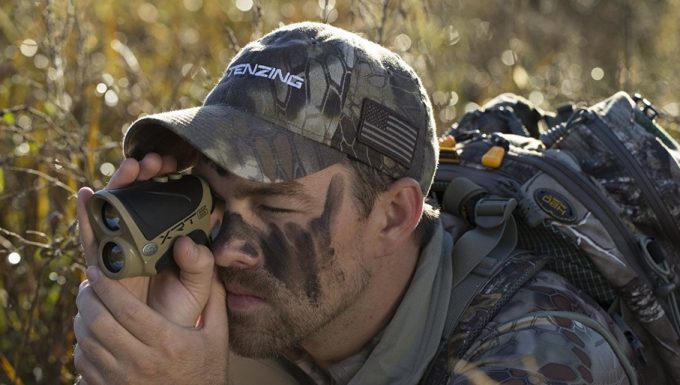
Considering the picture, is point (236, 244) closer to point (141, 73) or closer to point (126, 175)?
point (126, 175)

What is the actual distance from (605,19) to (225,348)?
→ 20.9 feet

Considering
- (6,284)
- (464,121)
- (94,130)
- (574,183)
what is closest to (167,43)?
(94,130)

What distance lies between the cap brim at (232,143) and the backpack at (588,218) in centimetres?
50

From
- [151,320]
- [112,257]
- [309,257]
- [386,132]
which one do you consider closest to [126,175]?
[112,257]

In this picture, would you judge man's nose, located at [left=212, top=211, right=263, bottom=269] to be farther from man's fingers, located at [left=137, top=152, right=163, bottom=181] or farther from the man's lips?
man's fingers, located at [left=137, top=152, right=163, bottom=181]

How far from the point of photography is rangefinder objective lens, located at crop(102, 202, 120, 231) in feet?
7.19

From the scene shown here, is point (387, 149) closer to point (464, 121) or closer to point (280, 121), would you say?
point (280, 121)

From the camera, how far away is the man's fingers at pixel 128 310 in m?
2.22

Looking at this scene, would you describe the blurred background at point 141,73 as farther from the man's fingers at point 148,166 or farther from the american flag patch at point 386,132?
the american flag patch at point 386,132

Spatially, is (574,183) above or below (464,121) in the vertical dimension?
above

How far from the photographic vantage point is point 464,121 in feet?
11.3

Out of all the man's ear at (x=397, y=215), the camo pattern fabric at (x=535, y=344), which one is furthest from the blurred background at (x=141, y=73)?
the camo pattern fabric at (x=535, y=344)

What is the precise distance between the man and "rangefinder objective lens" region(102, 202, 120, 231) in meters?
0.08

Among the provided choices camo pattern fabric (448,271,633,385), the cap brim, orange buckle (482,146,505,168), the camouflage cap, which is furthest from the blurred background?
camo pattern fabric (448,271,633,385)
